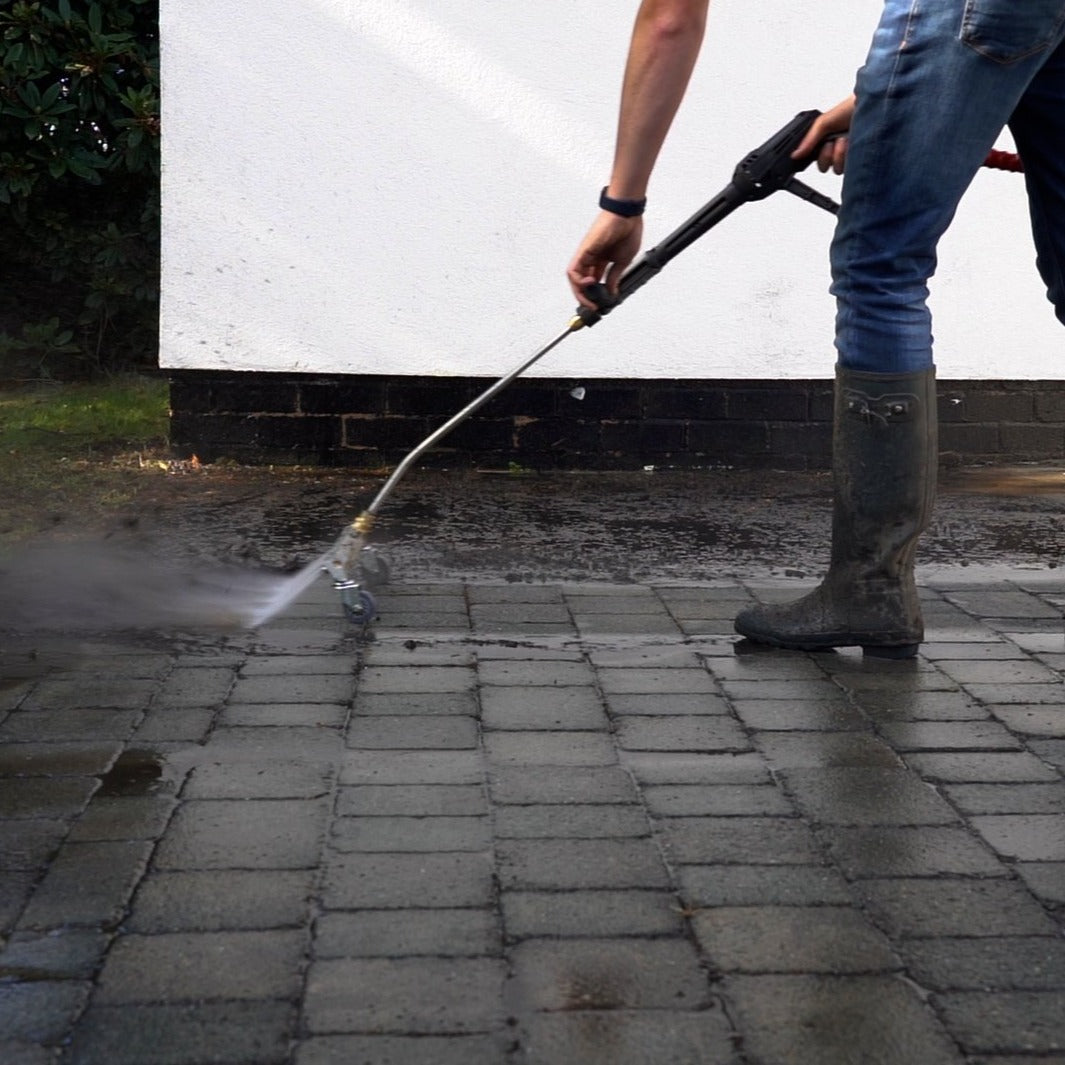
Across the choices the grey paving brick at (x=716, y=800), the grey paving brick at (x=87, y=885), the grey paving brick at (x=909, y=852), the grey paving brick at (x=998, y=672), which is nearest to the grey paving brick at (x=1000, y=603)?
the grey paving brick at (x=998, y=672)

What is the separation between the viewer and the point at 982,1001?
79.8 inches

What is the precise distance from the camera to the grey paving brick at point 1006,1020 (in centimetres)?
192

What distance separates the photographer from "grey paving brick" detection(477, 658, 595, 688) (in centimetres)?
350

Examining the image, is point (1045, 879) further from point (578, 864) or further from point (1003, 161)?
point (1003, 161)

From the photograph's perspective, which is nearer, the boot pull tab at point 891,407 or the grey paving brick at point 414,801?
the grey paving brick at point 414,801

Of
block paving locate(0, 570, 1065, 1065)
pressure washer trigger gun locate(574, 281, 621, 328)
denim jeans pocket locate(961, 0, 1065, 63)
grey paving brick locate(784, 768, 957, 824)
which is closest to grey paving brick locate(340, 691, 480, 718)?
block paving locate(0, 570, 1065, 1065)

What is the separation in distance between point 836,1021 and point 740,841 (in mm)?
603

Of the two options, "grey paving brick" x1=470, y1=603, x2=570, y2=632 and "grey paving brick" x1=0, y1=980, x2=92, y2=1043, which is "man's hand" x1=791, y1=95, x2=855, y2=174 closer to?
"grey paving brick" x1=470, y1=603, x2=570, y2=632

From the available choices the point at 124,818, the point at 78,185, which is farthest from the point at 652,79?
Answer: the point at 78,185

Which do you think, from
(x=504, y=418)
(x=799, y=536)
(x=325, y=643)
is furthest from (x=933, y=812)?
(x=504, y=418)

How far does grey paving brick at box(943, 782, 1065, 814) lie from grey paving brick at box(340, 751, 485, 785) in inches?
30.6

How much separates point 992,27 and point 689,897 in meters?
1.93

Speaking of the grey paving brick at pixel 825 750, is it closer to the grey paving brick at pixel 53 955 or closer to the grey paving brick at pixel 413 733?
the grey paving brick at pixel 413 733

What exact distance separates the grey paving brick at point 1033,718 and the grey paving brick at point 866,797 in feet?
1.31
